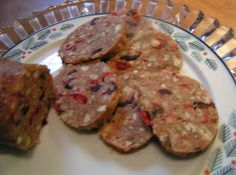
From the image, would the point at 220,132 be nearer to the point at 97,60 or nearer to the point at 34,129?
the point at 97,60

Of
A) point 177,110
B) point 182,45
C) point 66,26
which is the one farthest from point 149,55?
point 66,26

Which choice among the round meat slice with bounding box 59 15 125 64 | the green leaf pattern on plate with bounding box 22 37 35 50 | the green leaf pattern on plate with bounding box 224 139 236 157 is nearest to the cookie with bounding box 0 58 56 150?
the round meat slice with bounding box 59 15 125 64

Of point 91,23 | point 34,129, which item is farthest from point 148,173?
point 91,23

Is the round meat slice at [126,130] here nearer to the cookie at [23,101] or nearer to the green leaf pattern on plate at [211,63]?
the cookie at [23,101]

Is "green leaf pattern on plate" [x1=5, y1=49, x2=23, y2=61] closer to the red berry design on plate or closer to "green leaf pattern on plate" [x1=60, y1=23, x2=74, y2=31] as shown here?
"green leaf pattern on plate" [x1=60, y1=23, x2=74, y2=31]

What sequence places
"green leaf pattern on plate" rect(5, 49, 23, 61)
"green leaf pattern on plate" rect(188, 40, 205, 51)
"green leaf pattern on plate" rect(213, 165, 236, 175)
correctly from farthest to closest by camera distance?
"green leaf pattern on plate" rect(5, 49, 23, 61)
"green leaf pattern on plate" rect(188, 40, 205, 51)
"green leaf pattern on plate" rect(213, 165, 236, 175)

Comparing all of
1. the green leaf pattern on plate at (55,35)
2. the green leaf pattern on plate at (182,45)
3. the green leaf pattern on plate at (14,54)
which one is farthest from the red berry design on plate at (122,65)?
the green leaf pattern on plate at (14,54)
